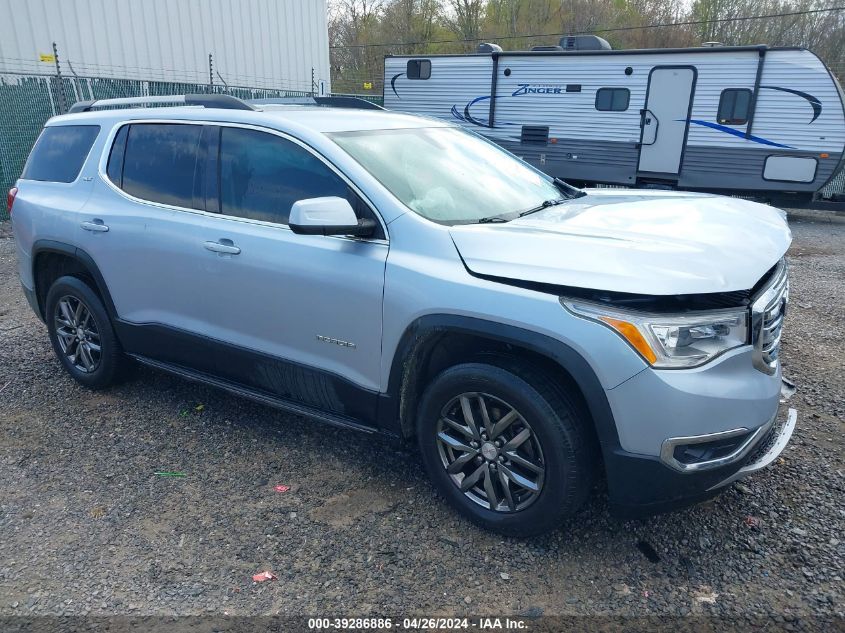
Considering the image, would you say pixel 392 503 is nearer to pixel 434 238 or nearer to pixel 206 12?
pixel 434 238

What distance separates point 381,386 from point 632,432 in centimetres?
119

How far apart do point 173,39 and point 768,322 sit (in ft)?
55.8

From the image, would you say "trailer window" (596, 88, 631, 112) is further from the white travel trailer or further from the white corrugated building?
the white corrugated building

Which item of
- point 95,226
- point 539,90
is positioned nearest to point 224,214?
point 95,226

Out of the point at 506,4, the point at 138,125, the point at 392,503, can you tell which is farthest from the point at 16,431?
the point at 506,4

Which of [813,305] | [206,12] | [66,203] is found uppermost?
[206,12]

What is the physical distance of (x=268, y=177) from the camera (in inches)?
135

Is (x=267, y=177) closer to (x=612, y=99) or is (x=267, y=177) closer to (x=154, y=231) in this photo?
(x=154, y=231)

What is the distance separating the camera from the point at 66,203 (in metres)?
4.29

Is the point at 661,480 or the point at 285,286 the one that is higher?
the point at 285,286

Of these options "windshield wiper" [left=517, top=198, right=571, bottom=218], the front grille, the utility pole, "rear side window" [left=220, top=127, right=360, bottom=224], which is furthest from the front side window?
the utility pole

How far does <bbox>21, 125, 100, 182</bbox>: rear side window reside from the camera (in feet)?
14.2

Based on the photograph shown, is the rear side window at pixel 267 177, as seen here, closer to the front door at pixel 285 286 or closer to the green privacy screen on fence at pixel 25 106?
the front door at pixel 285 286

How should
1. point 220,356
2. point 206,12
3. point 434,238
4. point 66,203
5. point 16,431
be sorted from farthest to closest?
1. point 206,12
2. point 66,203
3. point 16,431
4. point 220,356
5. point 434,238
